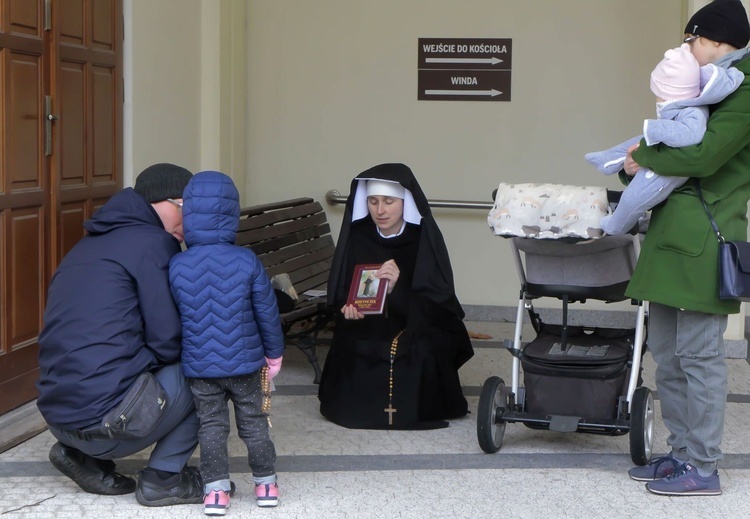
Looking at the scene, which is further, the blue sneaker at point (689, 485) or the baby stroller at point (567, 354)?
the baby stroller at point (567, 354)

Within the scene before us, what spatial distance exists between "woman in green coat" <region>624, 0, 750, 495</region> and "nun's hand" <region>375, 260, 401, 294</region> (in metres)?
1.36

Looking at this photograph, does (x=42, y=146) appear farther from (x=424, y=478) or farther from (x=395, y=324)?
(x=424, y=478)

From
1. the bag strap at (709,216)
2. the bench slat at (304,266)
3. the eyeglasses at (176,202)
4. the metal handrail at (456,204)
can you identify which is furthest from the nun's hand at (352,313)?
the metal handrail at (456,204)

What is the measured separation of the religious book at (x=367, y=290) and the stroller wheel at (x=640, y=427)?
1318mm

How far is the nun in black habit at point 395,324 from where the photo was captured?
5355mm

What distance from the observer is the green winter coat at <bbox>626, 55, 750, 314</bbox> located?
406cm

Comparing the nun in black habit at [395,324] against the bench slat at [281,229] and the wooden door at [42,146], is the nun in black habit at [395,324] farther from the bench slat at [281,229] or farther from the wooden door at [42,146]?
the wooden door at [42,146]

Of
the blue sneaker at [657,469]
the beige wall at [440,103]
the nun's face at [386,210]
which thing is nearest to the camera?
the blue sneaker at [657,469]

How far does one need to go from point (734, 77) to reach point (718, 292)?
81 centimetres

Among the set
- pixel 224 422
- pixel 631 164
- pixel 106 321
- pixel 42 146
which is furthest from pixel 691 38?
pixel 42 146

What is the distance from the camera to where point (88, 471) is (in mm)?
4223

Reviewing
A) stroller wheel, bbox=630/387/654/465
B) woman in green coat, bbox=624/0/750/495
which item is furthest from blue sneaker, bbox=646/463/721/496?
stroller wheel, bbox=630/387/654/465

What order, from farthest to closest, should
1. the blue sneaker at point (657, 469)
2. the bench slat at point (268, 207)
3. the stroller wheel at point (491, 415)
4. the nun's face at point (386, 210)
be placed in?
1. the bench slat at point (268, 207)
2. the nun's face at point (386, 210)
3. the stroller wheel at point (491, 415)
4. the blue sneaker at point (657, 469)

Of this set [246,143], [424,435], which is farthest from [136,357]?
[246,143]
